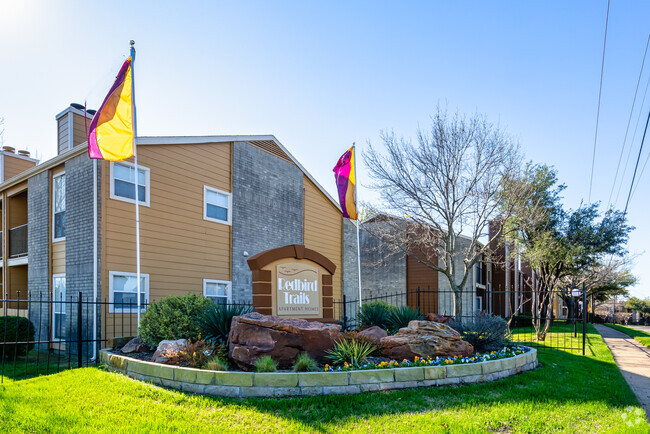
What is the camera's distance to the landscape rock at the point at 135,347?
369 inches

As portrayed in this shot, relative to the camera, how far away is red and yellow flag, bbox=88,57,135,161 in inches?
420

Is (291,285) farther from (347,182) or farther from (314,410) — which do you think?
(347,182)

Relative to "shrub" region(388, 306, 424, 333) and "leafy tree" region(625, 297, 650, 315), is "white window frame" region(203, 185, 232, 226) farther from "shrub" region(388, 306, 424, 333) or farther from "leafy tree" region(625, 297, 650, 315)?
"leafy tree" region(625, 297, 650, 315)

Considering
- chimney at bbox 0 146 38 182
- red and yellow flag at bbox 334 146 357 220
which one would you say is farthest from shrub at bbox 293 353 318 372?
chimney at bbox 0 146 38 182

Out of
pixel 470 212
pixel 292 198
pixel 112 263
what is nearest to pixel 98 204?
pixel 112 263

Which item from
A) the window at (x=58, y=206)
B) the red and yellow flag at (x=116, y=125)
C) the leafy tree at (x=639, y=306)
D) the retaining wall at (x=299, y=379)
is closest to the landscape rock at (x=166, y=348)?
the retaining wall at (x=299, y=379)

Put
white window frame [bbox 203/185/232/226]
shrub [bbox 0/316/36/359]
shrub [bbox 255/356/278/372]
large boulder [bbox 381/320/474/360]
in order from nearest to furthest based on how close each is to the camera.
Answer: shrub [bbox 255/356/278/372]
large boulder [bbox 381/320/474/360]
shrub [bbox 0/316/36/359]
white window frame [bbox 203/185/232/226]

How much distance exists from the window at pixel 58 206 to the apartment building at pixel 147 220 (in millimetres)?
30

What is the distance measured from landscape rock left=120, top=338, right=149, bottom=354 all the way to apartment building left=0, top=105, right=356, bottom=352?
202 cm

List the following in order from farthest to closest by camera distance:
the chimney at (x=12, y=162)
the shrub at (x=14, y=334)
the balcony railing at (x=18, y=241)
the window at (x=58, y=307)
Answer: the chimney at (x=12, y=162), the balcony railing at (x=18, y=241), the window at (x=58, y=307), the shrub at (x=14, y=334)

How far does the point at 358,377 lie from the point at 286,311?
3654mm

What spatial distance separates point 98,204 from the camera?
39.2ft

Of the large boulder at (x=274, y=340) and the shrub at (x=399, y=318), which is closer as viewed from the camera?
the large boulder at (x=274, y=340)

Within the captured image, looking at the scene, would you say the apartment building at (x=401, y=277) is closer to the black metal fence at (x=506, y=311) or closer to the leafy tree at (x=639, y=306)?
the black metal fence at (x=506, y=311)
